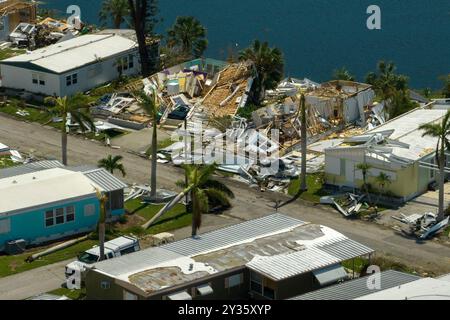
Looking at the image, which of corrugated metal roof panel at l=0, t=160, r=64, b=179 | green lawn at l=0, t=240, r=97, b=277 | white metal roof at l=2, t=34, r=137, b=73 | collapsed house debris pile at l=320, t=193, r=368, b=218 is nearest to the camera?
green lawn at l=0, t=240, r=97, b=277

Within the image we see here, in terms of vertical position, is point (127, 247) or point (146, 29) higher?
point (146, 29)

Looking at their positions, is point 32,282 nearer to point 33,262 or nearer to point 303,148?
point 33,262

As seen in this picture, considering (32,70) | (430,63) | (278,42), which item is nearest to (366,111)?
(32,70)

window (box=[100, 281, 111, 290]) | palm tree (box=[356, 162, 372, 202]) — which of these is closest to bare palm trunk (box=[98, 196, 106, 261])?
window (box=[100, 281, 111, 290])

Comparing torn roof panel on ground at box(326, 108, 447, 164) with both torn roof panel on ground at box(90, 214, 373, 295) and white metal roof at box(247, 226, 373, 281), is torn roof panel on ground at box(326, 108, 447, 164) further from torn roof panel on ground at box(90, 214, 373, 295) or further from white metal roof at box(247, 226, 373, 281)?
white metal roof at box(247, 226, 373, 281)

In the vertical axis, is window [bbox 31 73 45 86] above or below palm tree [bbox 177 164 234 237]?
above

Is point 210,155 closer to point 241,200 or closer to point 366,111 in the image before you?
point 241,200

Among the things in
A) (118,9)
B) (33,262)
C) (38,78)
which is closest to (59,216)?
(33,262)
